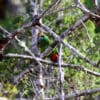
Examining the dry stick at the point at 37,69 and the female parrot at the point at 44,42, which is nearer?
the dry stick at the point at 37,69

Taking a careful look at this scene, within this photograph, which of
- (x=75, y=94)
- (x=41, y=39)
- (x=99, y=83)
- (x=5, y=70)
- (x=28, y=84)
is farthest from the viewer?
(x=99, y=83)

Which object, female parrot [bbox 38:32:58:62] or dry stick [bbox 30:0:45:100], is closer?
dry stick [bbox 30:0:45:100]

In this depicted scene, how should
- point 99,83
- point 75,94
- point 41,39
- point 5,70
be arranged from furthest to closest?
point 99,83, point 5,70, point 41,39, point 75,94

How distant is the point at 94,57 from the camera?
218 cm

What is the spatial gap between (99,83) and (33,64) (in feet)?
2.28

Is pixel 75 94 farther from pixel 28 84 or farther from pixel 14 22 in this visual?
pixel 14 22

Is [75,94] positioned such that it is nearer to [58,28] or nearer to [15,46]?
[15,46]

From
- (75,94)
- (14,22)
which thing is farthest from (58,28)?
(75,94)

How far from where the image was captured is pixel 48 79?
1940 millimetres

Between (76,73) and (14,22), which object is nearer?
(76,73)

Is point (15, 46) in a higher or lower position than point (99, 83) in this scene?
higher

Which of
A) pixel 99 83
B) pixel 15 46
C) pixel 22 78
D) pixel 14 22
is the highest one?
pixel 14 22

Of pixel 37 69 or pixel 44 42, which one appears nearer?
pixel 37 69

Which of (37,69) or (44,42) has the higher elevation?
(44,42)
